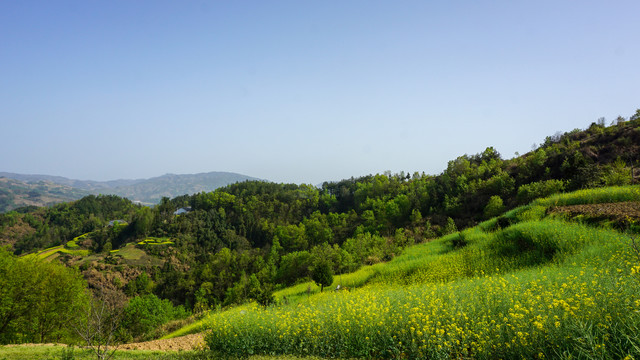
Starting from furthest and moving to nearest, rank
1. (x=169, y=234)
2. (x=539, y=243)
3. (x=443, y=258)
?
1. (x=169, y=234)
2. (x=443, y=258)
3. (x=539, y=243)

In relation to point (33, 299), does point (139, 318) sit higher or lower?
lower

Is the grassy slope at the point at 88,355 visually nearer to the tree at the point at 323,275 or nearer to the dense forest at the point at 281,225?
the dense forest at the point at 281,225

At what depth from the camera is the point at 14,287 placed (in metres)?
18.7

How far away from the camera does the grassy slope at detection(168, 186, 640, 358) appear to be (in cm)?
446

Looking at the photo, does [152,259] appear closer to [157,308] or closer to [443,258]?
[157,308]

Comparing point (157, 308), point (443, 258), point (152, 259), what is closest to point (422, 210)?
point (443, 258)

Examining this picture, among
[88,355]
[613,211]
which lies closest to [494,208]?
[613,211]

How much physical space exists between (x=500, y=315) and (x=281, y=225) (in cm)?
8420

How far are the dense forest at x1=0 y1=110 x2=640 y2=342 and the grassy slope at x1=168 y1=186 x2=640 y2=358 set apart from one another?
5607 mm

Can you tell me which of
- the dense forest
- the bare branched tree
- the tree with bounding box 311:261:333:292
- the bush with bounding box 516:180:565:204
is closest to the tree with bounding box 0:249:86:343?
the dense forest

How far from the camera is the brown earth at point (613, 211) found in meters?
10.8

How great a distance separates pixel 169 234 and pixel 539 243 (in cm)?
10176

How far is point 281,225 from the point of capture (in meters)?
87.6

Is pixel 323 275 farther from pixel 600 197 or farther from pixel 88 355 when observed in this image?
pixel 600 197
